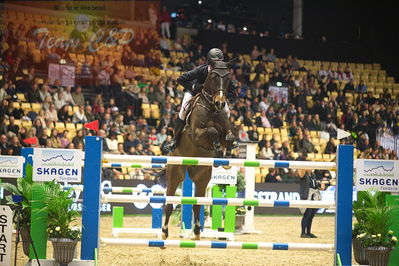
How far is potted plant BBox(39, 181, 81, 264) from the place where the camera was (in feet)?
20.0

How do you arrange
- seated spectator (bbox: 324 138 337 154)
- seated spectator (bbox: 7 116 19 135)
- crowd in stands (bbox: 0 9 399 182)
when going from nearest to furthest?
seated spectator (bbox: 7 116 19 135)
crowd in stands (bbox: 0 9 399 182)
seated spectator (bbox: 324 138 337 154)

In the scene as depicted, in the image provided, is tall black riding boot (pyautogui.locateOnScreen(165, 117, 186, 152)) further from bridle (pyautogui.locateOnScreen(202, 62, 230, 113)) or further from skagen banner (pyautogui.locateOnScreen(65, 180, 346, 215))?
skagen banner (pyautogui.locateOnScreen(65, 180, 346, 215))

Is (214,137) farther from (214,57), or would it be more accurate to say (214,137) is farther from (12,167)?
(12,167)

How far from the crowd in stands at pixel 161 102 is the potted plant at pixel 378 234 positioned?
27.8ft

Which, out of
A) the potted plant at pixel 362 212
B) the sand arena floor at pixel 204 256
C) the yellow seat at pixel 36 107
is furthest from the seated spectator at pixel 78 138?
the potted plant at pixel 362 212

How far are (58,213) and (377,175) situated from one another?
120 inches

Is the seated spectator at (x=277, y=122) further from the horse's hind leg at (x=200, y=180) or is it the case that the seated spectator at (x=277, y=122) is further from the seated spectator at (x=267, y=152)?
the horse's hind leg at (x=200, y=180)

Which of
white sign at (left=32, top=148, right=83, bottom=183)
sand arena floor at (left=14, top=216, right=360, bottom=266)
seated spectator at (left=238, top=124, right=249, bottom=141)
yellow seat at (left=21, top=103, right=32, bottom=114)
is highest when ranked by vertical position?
yellow seat at (left=21, top=103, right=32, bottom=114)

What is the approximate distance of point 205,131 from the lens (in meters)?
7.97

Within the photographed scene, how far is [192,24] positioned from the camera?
24.9m

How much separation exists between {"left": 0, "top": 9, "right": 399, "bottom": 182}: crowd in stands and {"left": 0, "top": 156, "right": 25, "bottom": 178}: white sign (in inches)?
192

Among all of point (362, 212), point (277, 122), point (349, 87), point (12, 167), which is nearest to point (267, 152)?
point (277, 122)

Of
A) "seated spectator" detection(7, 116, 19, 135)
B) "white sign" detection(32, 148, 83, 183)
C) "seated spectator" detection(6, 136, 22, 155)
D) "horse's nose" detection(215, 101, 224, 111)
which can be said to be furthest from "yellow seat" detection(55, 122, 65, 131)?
"white sign" detection(32, 148, 83, 183)

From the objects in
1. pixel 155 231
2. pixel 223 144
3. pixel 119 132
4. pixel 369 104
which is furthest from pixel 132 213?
pixel 369 104
